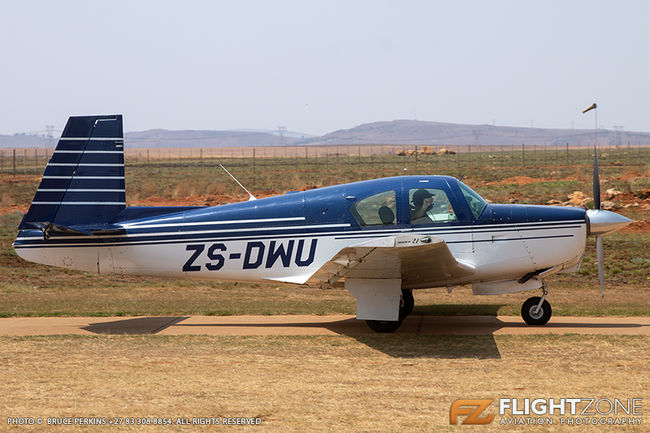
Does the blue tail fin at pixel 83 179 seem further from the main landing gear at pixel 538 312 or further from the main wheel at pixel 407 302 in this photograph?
the main landing gear at pixel 538 312

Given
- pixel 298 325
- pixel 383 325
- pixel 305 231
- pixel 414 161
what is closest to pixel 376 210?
pixel 305 231

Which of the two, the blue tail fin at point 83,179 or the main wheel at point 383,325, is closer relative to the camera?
the main wheel at point 383,325

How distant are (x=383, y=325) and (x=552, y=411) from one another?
4284 millimetres

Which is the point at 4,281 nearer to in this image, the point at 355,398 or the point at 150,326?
the point at 150,326

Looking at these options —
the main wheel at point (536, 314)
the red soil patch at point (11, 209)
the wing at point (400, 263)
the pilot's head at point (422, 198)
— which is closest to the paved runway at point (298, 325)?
the main wheel at point (536, 314)

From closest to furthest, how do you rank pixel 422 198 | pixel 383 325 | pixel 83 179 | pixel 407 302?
1. pixel 422 198
2. pixel 383 325
3. pixel 83 179
4. pixel 407 302

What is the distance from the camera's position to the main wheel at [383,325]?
1131 cm

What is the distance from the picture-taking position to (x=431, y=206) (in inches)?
437

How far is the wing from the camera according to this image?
9.50 metres

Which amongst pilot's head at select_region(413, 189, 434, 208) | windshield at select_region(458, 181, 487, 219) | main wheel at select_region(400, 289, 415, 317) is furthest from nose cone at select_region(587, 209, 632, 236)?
main wheel at select_region(400, 289, 415, 317)

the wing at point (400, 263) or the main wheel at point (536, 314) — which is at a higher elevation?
the wing at point (400, 263)

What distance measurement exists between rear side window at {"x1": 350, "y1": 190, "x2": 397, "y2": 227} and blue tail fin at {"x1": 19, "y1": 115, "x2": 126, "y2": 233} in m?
3.83

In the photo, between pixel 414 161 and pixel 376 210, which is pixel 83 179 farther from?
pixel 414 161

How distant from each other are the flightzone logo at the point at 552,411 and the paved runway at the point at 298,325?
3.58 metres
